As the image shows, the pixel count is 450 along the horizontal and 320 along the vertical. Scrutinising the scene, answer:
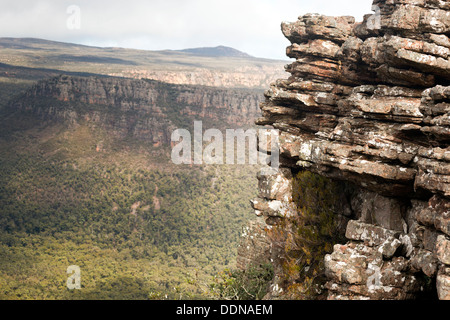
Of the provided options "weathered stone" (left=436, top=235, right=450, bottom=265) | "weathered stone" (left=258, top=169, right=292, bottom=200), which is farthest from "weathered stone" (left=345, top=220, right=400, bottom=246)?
"weathered stone" (left=258, top=169, right=292, bottom=200)

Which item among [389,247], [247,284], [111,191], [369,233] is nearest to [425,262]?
[389,247]

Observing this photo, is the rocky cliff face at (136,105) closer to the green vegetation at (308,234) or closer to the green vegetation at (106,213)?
the green vegetation at (106,213)

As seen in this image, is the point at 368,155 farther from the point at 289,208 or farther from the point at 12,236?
the point at 12,236

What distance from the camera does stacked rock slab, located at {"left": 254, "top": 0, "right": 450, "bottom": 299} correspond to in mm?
13078

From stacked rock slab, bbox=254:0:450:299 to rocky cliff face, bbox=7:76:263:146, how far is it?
108m

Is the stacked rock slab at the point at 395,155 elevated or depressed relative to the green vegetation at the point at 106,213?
elevated

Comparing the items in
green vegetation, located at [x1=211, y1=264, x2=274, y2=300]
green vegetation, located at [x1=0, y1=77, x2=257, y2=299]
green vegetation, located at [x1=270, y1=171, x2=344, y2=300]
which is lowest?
green vegetation, located at [x1=0, y1=77, x2=257, y2=299]

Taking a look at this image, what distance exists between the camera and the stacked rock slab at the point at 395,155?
13.1m

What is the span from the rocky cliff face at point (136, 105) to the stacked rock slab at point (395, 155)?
10830 centimetres

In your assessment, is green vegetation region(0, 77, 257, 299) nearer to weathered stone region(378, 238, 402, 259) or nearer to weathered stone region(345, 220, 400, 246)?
weathered stone region(345, 220, 400, 246)

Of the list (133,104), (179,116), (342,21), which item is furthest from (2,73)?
(342,21)

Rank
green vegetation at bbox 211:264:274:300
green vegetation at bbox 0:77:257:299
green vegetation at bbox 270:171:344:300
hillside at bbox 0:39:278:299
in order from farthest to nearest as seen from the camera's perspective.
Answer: hillside at bbox 0:39:278:299
green vegetation at bbox 0:77:257:299
green vegetation at bbox 211:264:274:300
green vegetation at bbox 270:171:344:300

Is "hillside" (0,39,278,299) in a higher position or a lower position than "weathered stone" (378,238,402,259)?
lower

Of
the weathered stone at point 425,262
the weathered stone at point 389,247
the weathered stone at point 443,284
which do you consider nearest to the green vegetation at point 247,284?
the weathered stone at point 389,247
